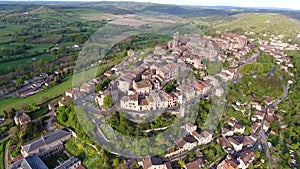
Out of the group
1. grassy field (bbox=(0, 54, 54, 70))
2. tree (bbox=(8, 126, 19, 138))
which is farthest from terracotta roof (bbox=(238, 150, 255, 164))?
grassy field (bbox=(0, 54, 54, 70))

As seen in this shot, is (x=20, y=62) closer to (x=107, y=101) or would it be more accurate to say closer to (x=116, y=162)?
(x=107, y=101)

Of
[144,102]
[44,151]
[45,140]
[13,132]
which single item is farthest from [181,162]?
[13,132]

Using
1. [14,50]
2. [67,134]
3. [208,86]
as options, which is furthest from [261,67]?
[14,50]

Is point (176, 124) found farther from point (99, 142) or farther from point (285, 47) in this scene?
point (285, 47)

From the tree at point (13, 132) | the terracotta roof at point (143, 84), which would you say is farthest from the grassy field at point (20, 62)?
the terracotta roof at point (143, 84)

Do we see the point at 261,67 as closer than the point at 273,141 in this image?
No

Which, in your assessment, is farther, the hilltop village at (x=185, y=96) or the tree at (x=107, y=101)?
the tree at (x=107, y=101)

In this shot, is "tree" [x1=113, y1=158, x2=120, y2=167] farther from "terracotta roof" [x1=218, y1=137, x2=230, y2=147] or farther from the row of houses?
"terracotta roof" [x1=218, y1=137, x2=230, y2=147]

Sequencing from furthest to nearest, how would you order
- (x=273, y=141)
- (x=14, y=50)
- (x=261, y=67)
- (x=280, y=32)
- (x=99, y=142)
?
(x=280, y=32) < (x=14, y=50) < (x=261, y=67) < (x=273, y=141) < (x=99, y=142)

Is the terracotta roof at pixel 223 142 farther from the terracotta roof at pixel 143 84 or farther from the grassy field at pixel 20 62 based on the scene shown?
the grassy field at pixel 20 62

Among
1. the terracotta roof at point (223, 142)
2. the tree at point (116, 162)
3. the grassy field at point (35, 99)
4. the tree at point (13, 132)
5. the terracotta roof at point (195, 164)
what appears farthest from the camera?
the grassy field at point (35, 99)

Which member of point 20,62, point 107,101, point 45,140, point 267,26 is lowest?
point 45,140
